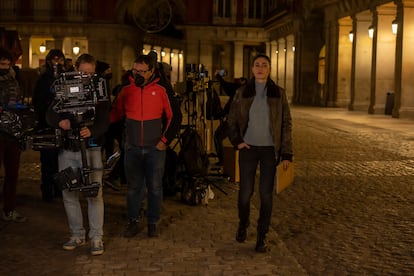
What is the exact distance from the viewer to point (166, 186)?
920 cm

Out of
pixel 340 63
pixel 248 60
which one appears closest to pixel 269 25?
pixel 248 60

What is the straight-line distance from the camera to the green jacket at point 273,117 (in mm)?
6523

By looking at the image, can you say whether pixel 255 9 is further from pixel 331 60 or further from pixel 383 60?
pixel 383 60

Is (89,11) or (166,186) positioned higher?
(89,11)

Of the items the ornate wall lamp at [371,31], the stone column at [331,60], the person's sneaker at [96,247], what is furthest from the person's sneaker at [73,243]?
the stone column at [331,60]

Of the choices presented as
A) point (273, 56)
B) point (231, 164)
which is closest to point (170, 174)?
point (231, 164)

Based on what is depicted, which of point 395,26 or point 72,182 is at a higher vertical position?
point 395,26

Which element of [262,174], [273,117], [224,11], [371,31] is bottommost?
[262,174]

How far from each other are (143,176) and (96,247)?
1.11 m

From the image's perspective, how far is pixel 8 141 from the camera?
24.6ft

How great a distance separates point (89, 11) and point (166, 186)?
41480 mm

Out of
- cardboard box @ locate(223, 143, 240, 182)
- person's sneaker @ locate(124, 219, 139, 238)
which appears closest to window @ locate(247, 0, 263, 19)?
cardboard box @ locate(223, 143, 240, 182)

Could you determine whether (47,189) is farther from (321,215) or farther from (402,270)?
(402,270)

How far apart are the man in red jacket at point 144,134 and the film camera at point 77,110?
0.62m
